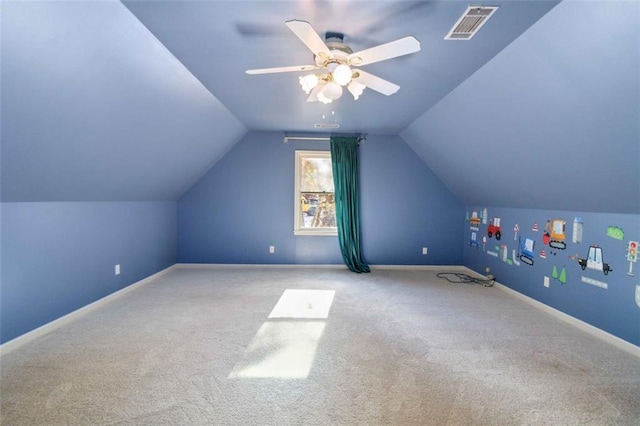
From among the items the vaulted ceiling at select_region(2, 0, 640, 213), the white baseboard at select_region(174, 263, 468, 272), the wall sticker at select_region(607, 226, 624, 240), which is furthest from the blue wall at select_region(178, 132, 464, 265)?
the wall sticker at select_region(607, 226, 624, 240)

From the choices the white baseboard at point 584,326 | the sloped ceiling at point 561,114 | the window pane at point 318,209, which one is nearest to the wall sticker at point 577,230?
the sloped ceiling at point 561,114

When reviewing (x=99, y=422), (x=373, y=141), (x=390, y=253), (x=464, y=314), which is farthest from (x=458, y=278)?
(x=99, y=422)

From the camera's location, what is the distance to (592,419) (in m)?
1.54

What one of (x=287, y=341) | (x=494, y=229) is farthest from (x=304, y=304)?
(x=494, y=229)

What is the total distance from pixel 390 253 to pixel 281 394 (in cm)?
340

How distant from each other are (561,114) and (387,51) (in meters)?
1.51

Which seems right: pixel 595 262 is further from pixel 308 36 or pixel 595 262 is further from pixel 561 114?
pixel 308 36

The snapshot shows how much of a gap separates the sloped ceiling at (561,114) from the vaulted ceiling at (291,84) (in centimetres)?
1

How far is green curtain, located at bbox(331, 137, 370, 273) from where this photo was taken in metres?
4.54

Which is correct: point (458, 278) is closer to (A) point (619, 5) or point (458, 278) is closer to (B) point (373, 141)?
(B) point (373, 141)

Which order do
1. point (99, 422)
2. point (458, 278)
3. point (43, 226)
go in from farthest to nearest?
point (458, 278), point (43, 226), point (99, 422)

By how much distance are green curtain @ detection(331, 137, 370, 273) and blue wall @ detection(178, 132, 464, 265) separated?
17 centimetres

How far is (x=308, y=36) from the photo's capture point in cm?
144

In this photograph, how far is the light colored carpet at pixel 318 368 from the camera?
1562 mm
